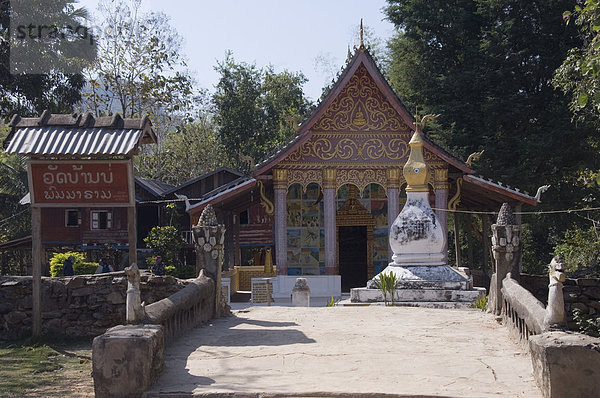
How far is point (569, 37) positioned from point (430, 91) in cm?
539

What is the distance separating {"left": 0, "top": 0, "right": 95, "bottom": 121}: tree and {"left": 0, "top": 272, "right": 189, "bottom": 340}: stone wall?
619 inches

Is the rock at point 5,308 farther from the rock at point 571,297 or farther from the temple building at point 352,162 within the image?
the rock at point 571,297

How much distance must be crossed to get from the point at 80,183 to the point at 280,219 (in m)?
9.46

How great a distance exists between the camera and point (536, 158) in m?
27.2

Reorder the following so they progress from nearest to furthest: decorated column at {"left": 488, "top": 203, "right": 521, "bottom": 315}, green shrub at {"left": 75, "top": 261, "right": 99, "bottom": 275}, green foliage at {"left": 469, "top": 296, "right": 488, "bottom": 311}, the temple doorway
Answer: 1. decorated column at {"left": 488, "top": 203, "right": 521, "bottom": 315}
2. green foliage at {"left": 469, "top": 296, "right": 488, "bottom": 311}
3. the temple doorway
4. green shrub at {"left": 75, "top": 261, "right": 99, "bottom": 275}

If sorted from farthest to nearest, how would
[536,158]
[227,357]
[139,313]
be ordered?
[536,158]
[227,357]
[139,313]

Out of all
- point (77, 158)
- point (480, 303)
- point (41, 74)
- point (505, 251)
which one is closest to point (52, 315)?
point (77, 158)

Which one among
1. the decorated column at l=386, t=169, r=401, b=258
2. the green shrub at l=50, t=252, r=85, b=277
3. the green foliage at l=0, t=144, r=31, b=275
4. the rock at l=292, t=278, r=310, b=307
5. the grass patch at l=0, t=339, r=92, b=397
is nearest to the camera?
the grass patch at l=0, t=339, r=92, b=397

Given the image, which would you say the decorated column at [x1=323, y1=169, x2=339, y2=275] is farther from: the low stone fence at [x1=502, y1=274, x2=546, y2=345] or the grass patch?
the low stone fence at [x1=502, y1=274, x2=546, y2=345]

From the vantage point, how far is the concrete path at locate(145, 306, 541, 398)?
6.91 m

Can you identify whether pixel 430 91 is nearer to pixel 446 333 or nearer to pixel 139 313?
pixel 446 333

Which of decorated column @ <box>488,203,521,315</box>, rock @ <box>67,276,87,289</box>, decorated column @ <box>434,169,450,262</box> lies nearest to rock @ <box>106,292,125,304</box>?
rock @ <box>67,276,87,289</box>

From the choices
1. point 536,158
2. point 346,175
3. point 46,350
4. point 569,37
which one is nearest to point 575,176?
point 536,158

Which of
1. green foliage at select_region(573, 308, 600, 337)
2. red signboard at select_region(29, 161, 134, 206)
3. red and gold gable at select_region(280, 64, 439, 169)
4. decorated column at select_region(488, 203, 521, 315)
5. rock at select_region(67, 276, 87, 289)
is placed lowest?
green foliage at select_region(573, 308, 600, 337)
